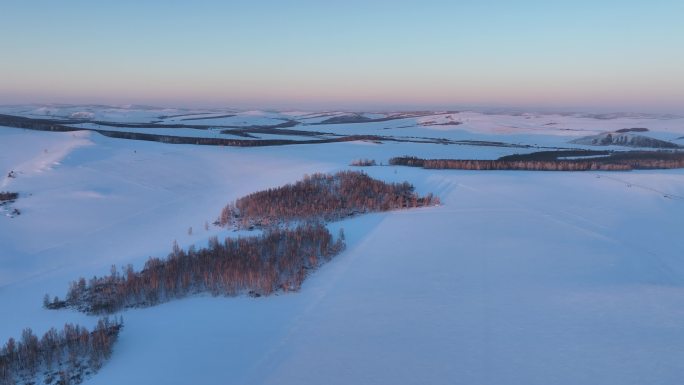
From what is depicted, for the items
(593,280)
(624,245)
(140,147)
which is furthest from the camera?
(140,147)

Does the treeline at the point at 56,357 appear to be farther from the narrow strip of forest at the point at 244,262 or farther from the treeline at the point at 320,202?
the treeline at the point at 320,202

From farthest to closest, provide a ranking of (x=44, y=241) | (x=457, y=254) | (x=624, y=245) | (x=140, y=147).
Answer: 1. (x=140, y=147)
2. (x=44, y=241)
3. (x=624, y=245)
4. (x=457, y=254)

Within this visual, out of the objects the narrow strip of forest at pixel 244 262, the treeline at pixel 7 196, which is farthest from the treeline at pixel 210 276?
the treeline at pixel 7 196

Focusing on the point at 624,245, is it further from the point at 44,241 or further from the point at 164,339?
the point at 44,241

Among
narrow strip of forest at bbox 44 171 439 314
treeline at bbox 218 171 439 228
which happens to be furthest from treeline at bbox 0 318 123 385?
treeline at bbox 218 171 439 228

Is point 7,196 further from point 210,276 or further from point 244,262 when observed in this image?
point 210,276

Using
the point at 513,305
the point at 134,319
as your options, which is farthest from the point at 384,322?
the point at 134,319
